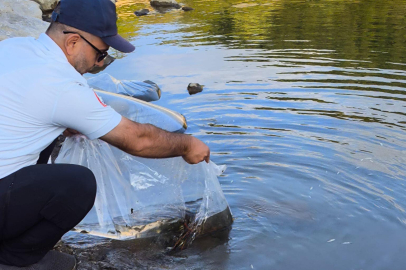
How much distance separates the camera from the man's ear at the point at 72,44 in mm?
2480

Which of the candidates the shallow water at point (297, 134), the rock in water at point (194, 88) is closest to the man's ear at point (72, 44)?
the shallow water at point (297, 134)

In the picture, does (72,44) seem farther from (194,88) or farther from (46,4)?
(46,4)

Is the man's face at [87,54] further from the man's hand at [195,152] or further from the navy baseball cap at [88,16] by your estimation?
the man's hand at [195,152]

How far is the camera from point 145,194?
3266 millimetres

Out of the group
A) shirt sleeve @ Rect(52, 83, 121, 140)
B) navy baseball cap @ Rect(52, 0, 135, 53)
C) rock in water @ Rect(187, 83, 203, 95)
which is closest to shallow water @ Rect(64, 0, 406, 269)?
rock in water @ Rect(187, 83, 203, 95)

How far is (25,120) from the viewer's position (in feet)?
7.48

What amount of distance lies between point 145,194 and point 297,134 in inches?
98.8

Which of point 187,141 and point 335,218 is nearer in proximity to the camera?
point 187,141

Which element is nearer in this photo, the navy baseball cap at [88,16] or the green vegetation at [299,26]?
the navy baseball cap at [88,16]

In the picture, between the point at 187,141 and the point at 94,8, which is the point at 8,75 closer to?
the point at 94,8

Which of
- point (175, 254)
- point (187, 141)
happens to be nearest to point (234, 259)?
point (175, 254)

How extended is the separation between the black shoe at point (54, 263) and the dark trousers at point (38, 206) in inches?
1.8

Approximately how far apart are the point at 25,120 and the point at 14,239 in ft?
2.29

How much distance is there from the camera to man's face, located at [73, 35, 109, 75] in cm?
254
